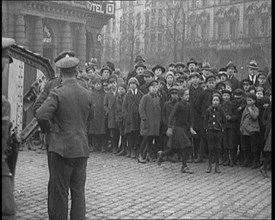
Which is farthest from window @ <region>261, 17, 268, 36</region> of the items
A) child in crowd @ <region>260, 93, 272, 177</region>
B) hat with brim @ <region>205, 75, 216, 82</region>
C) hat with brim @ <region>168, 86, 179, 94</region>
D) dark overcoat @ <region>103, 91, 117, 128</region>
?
dark overcoat @ <region>103, 91, 117, 128</region>

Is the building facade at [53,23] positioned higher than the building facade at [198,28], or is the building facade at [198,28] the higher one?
the building facade at [198,28]

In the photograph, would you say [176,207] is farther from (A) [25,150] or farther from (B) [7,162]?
(A) [25,150]

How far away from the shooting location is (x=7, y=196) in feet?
11.9

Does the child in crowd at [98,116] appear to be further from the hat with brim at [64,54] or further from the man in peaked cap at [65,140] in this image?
the man in peaked cap at [65,140]

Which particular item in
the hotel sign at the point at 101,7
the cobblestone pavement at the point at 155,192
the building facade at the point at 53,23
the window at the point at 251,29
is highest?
the window at the point at 251,29

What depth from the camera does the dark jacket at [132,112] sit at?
32.6 ft

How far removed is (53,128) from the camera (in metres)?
4.89

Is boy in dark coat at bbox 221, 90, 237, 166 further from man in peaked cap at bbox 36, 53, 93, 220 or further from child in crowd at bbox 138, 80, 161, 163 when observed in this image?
man in peaked cap at bbox 36, 53, 93, 220

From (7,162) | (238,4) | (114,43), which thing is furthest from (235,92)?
(7,162)

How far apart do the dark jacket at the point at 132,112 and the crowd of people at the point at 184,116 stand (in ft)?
0.06

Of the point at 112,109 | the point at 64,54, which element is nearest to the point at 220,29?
the point at 112,109

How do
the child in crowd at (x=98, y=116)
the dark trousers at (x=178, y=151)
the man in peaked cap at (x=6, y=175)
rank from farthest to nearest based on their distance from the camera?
the child in crowd at (x=98, y=116), the dark trousers at (x=178, y=151), the man in peaked cap at (x=6, y=175)

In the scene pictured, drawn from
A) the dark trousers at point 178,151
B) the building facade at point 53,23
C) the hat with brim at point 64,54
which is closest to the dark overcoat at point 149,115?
the dark trousers at point 178,151

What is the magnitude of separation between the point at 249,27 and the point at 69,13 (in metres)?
6.22
